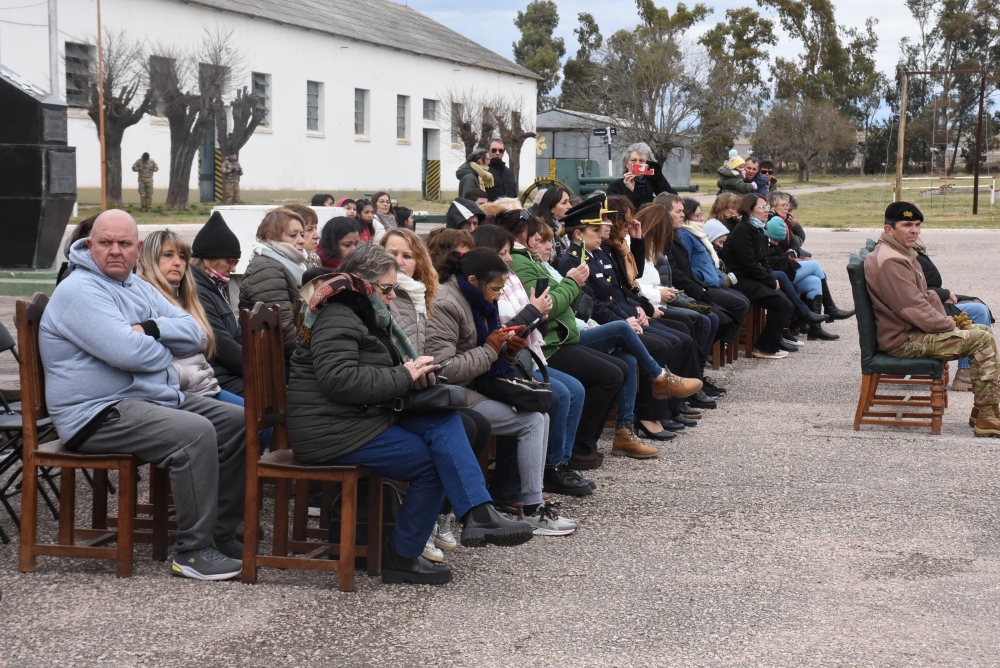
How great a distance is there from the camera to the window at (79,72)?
1341 inches

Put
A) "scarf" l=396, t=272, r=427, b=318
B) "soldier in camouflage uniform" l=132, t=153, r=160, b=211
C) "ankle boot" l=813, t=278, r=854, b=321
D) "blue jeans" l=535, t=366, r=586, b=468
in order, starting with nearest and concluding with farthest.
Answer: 1. "scarf" l=396, t=272, r=427, b=318
2. "blue jeans" l=535, t=366, r=586, b=468
3. "ankle boot" l=813, t=278, r=854, b=321
4. "soldier in camouflage uniform" l=132, t=153, r=160, b=211

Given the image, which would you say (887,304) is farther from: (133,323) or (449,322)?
(133,323)

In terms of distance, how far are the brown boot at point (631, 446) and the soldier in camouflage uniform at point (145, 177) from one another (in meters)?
29.6

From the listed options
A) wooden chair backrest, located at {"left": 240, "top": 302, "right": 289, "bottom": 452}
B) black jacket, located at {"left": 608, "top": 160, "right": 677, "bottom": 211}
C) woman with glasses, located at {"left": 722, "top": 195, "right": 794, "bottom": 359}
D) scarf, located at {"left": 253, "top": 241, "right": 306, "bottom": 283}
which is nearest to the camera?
wooden chair backrest, located at {"left": 240, "top": 302, "right": 289, "bottom": 452}

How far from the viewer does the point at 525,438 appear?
5.94m

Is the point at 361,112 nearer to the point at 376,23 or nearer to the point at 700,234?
the point at 376,23

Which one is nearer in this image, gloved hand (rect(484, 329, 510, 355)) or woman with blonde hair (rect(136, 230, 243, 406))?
woman with blonde hair (rect(136, 230, 243, 406))

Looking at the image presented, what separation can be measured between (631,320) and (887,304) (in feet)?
5.81

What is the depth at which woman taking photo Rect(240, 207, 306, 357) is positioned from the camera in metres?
6.30

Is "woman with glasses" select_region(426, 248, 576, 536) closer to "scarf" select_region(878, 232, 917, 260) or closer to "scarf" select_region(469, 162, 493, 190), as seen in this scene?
"scarf" select_region(878, 232, 917, 260)

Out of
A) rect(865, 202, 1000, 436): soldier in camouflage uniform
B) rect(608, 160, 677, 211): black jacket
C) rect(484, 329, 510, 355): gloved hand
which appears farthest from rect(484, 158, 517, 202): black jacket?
rect(484, 329, 510, 355): gloved hand

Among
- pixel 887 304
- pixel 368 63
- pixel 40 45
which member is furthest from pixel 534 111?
pixel 887 304

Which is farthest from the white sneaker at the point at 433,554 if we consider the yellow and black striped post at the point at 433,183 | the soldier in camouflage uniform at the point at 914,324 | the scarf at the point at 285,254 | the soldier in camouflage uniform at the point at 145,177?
the yellow and black striped post at the point at 433,183

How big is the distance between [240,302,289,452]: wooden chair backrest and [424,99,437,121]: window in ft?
156
